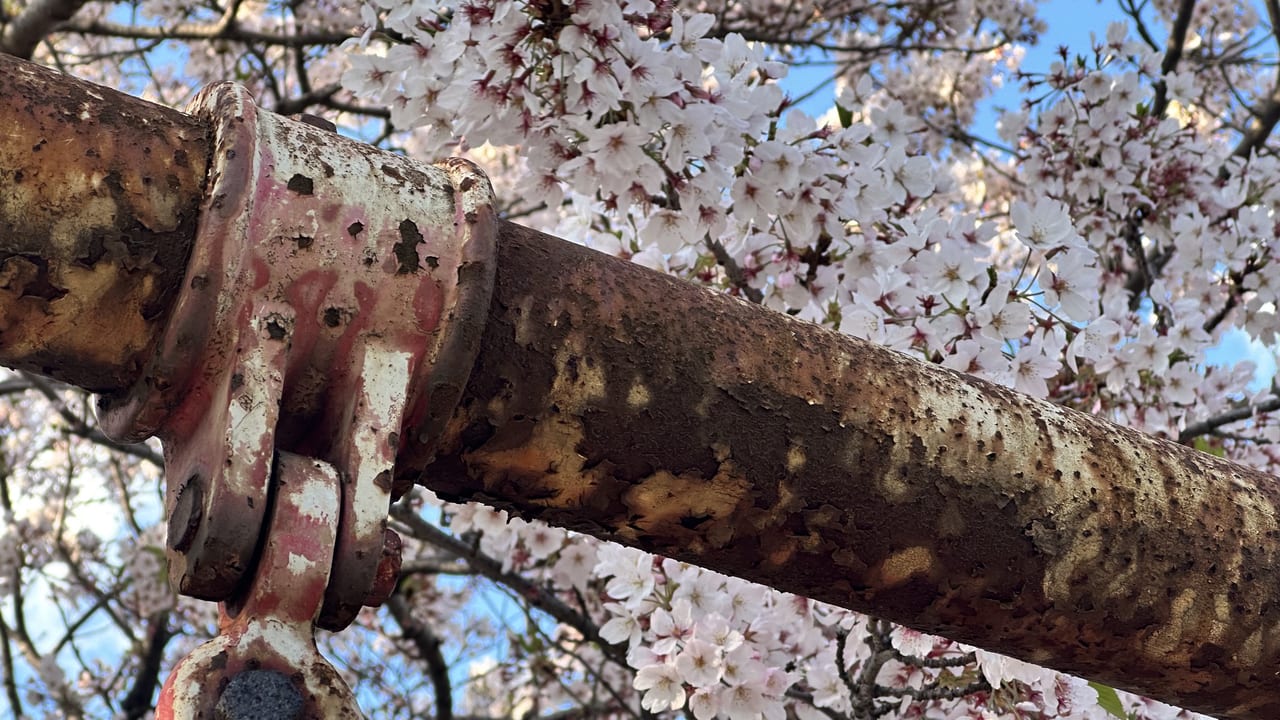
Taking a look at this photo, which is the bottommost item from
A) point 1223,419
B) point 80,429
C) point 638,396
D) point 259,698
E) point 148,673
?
point 259,698

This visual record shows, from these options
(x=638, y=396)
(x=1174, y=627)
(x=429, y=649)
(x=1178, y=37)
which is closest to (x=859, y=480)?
(x=638, y=396)

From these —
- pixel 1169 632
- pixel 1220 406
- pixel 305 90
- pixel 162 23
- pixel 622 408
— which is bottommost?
pixel 1169 632

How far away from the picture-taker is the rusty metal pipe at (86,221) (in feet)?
2.74

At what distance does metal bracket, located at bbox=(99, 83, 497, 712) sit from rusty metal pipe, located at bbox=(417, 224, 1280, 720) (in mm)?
68

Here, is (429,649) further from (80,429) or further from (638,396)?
(638,396)

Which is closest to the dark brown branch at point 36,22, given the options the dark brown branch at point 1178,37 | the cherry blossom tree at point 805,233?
the cherry blossom tree at point 805,233

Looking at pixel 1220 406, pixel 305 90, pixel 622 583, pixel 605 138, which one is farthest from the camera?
pixel 305 90

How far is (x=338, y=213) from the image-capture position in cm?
91

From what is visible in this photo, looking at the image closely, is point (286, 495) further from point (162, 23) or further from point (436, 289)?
point (162, 23)

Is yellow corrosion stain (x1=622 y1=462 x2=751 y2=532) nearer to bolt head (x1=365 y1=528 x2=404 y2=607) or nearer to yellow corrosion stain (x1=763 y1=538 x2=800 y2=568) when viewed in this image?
yellow corrosion stain (x1=763 y1=538 x2=800 y2=568)

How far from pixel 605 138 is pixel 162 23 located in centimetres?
332

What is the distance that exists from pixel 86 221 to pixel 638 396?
44 cm

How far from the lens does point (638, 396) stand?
1041mm

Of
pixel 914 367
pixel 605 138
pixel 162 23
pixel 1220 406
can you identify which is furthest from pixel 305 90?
pixel 914 367
